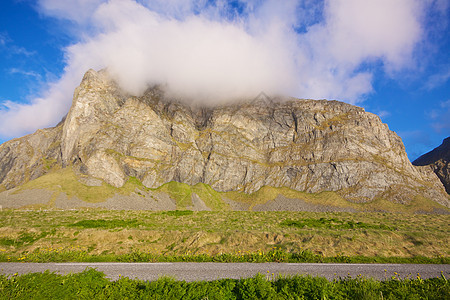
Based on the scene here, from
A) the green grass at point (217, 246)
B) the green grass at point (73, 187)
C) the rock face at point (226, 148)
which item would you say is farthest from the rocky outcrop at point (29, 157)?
the green grass at point (217, 246)

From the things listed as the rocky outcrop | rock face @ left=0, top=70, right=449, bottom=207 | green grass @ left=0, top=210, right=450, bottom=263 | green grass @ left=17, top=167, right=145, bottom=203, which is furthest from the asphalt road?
the rocky outcrop

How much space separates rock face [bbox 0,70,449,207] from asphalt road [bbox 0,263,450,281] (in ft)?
393

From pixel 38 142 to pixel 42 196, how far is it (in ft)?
339

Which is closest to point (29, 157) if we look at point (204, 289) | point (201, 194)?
point (201, 194)

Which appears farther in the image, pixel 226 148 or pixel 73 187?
pixel 226 148

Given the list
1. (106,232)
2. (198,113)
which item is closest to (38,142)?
(198,113)

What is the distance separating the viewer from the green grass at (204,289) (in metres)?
7.89

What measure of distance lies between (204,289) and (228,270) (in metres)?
5.24

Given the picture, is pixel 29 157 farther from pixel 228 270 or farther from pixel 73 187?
pixel 228 270

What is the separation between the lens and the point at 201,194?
128 meters

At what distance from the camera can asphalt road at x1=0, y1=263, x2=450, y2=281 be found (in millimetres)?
12453

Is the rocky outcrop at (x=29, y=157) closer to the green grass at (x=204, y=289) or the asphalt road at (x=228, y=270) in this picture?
the asphalt road at (x=228, y=270)

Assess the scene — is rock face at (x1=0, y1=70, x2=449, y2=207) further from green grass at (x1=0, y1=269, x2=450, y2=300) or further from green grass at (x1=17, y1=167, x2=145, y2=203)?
green grass at (x1=0, y1=269, x2=450, y2=300)

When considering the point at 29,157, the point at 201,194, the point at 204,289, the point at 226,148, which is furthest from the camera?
the point at 29,157
